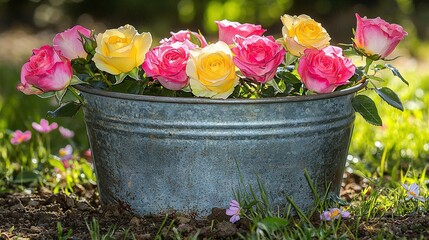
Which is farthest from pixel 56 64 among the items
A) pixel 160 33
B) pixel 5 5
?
pixel 5 5

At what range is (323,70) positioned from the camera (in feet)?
7.23

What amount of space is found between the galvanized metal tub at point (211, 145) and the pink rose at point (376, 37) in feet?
0.37

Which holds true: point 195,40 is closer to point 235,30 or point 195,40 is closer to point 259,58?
point 235,30

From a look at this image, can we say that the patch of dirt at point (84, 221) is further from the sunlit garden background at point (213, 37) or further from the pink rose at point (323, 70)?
the pink rose at point (323, 70)

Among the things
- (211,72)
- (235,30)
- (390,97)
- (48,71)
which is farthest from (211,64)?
(390,97)

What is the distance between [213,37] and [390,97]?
14.2 feet

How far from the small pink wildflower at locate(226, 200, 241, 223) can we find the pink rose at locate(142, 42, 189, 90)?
0.36 m

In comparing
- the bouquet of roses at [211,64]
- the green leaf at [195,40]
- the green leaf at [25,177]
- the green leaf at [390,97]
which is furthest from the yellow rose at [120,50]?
the green leaf at [25,177]

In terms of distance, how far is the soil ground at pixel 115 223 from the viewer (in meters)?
2.21

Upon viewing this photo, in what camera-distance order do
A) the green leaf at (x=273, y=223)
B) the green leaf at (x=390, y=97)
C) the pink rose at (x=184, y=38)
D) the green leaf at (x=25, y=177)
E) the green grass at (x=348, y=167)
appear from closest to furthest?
the green leaf at (x=273, y=223) → the green grass at (x=348, y=167) → the green leaf at (x=390, y=97) → the pink rose at (x=184, y=38) → the green leaf at (x=25, y=177)

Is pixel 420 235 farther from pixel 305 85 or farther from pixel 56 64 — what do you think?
pixel 56 64

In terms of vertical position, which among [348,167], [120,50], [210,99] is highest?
[120,50]

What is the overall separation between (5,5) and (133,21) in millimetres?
1246

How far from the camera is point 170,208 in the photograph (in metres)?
2.34
